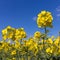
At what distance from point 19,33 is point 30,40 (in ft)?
6.22

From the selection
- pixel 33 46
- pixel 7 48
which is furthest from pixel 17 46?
pixel 7 48

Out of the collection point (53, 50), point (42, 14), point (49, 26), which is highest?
point (42, 14)

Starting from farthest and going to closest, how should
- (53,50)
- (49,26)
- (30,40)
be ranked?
(30,40)
(53,50)
(49,26)

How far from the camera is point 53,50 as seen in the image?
9656 millimetres

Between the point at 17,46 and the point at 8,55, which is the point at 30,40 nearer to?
the point at 17,46

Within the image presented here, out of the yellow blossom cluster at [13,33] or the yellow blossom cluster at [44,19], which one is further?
the yellow blossom cluster at [13,33]

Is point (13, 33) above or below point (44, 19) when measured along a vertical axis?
above

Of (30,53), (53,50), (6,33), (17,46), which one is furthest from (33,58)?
(53,50)

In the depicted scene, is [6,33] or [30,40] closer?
[6,33]

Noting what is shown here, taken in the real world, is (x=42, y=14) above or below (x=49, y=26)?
above

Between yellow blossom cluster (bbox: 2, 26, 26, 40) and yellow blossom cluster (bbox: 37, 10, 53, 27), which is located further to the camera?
yellow blossom cluster (bbox: 2, 26, 26, 40)

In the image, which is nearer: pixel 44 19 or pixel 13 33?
pixel 44 19

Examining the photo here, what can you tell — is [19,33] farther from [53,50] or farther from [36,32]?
[53,50]

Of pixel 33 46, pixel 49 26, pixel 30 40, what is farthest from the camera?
pixel 30 40
